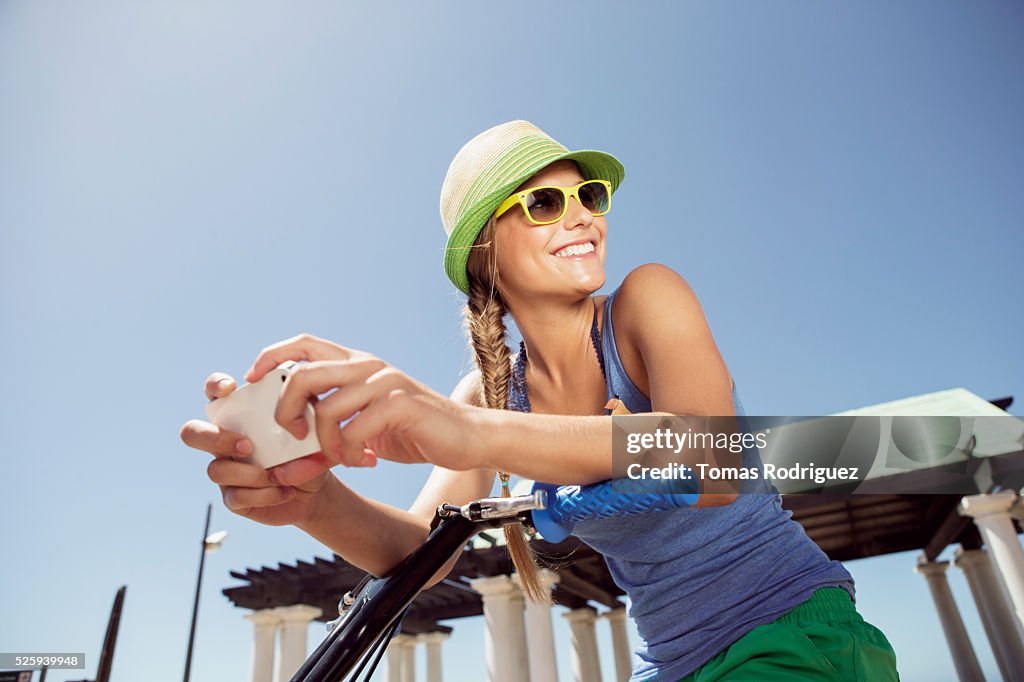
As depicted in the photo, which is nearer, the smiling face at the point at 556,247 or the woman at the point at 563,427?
the woman at the point at 563,427

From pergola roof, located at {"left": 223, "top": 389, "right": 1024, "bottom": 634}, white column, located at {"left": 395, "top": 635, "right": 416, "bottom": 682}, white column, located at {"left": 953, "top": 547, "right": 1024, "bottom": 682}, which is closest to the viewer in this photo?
pergola roof, located at {"left": 223, "top": 389, "right": 1024, "bottom": 634}

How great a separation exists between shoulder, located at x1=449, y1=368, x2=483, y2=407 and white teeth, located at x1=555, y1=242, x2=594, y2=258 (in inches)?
22.0

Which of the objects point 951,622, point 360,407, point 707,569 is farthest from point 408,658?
point 360,407

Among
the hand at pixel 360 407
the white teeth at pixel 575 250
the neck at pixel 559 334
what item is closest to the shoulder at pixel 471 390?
the neck at pixel 559 334

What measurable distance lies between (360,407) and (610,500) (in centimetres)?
39

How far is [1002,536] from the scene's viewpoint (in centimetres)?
1193

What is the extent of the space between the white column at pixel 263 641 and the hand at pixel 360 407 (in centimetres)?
1638

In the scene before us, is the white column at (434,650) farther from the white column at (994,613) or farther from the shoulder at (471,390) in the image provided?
the shoulder at (471,390)

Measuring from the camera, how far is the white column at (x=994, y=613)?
13852 millimetres

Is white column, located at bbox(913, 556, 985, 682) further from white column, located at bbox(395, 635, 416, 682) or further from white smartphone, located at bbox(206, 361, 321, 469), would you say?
white smartphone, located at bbox(206, 361, 321, 469)

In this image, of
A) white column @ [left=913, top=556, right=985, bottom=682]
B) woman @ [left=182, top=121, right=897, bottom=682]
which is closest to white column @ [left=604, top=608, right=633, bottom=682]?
white column @ [left=913, top=556, right=985, bottom=682]

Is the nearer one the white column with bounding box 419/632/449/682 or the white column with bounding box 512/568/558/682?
the white column with bounding box 512/568/558/682

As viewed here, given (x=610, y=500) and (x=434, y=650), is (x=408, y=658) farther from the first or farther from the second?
(x=610, y=500)

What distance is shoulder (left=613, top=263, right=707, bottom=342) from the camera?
1468 millimetres
